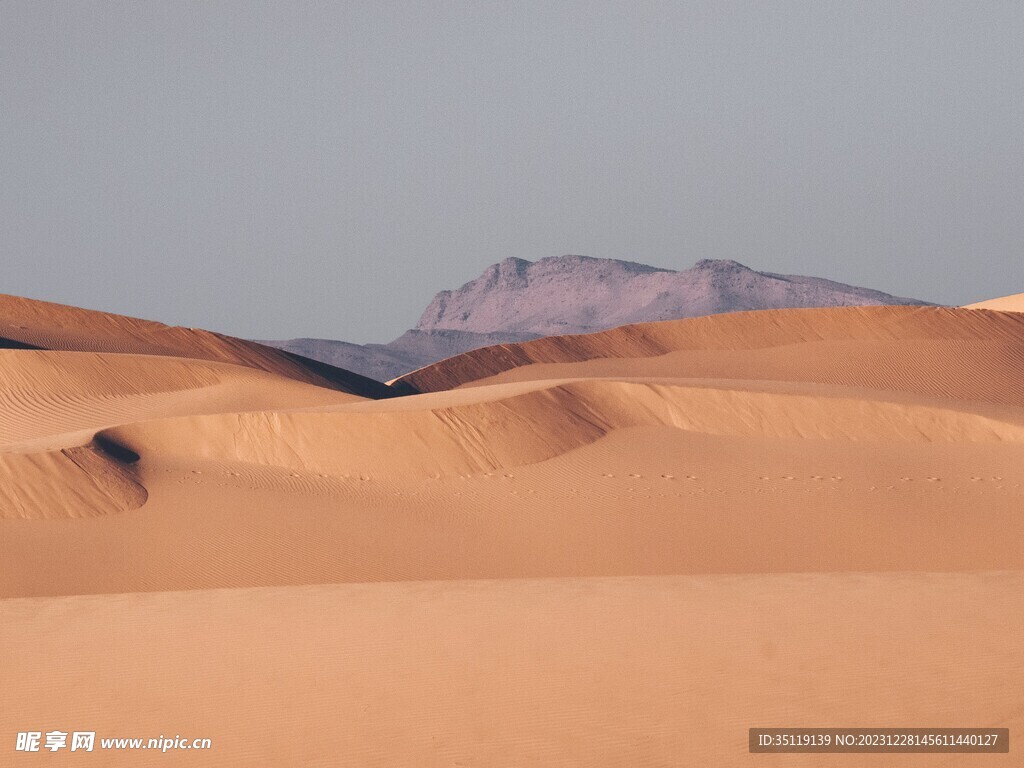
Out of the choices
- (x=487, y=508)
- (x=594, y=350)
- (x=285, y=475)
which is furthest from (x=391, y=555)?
(x=594, y=350)

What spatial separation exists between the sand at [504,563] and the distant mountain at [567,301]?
7795 centimetres

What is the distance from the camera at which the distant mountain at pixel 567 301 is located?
4363 inches

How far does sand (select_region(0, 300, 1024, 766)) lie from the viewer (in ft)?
25.3

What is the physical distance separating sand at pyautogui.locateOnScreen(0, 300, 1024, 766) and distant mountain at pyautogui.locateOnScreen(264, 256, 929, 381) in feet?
256

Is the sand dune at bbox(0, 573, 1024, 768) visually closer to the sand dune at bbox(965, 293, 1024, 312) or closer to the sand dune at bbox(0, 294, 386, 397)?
the sand dune at bbox(0, 294, 386, 397)

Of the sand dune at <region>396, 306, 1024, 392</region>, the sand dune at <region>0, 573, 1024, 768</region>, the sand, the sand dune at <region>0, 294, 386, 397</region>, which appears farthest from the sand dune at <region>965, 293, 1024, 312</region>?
the sand dune at <region>0, 573, 1024, 768</region>

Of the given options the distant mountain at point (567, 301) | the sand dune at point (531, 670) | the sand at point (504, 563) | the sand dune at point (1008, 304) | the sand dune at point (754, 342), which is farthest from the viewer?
the distant mountain at point (567, 301)

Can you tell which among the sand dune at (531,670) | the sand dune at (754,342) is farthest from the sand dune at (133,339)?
the sand dune at (531,670)

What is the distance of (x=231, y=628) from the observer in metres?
10.4

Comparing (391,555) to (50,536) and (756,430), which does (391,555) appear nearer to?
(50,536)

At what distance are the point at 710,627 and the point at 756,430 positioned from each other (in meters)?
12.3

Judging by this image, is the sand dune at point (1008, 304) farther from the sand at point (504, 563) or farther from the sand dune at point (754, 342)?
the sand at point (504, 563)

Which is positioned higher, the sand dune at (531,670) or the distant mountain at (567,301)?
the distant mountain at (567,301)

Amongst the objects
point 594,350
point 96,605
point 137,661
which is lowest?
point 137,661
